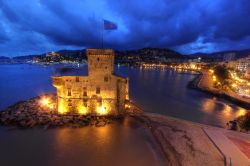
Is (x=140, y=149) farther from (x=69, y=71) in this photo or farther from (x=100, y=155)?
(x=69, y=71)

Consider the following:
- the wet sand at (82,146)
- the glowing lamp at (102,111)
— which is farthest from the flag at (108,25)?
the wet sand at (82,146)

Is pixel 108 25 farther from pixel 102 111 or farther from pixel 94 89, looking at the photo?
pixel 102 111

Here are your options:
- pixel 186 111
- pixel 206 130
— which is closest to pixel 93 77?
pixel 206 130

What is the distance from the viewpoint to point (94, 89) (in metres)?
26.2

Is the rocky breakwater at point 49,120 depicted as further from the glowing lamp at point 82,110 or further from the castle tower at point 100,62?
the castle tower at point 100,62

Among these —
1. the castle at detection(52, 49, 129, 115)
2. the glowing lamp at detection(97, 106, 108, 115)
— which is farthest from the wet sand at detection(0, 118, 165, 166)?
the castle at detection(52, 49, 129, 115)

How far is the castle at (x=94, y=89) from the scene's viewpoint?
83.8 feet

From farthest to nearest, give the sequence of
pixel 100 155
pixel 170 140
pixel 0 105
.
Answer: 1. pixel 0 105
2. pixel 170 140
3. pixel 100 155

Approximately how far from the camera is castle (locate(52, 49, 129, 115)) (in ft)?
83.8

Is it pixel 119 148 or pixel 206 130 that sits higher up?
pixel 206 130

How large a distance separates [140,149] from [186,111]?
19941 millimetres

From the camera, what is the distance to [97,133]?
2327 centimetres

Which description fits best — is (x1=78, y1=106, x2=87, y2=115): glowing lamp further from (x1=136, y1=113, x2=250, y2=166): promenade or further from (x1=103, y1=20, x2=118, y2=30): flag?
(x1=103, y1=20, x2=118, y2=30): flag

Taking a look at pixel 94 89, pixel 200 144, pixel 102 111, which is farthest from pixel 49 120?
pixel 200 144
